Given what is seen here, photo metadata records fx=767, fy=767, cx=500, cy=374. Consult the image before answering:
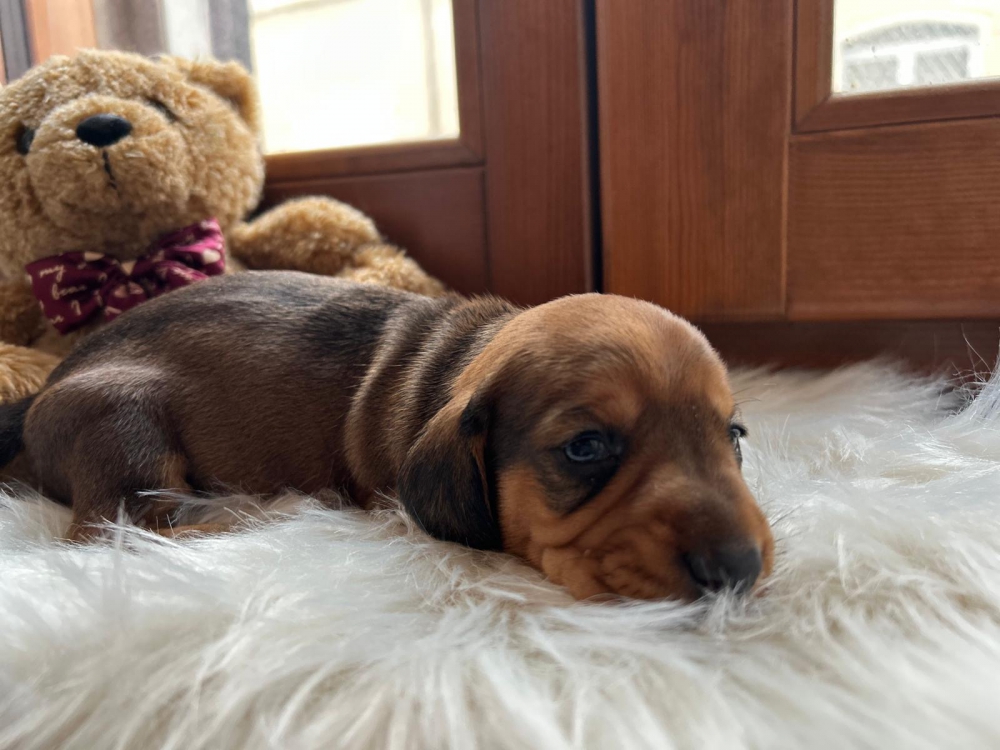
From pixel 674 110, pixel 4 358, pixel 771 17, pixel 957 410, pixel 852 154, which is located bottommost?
pixel 957 410

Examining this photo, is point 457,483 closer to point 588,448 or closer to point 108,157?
point 588,448

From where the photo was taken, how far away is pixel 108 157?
1.77 metres

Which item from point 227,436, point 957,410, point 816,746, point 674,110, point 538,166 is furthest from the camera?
point 538,166

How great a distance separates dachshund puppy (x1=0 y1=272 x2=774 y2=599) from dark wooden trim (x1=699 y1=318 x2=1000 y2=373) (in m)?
0.84

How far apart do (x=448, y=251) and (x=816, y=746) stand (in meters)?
1.77

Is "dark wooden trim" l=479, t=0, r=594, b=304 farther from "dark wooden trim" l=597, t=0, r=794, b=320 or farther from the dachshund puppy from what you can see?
the dachshund puppy

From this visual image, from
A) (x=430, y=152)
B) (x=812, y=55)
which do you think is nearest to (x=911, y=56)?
(x=812, y=55)

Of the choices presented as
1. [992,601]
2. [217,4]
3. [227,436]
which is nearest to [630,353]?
[992,601]

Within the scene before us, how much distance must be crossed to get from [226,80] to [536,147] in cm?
88

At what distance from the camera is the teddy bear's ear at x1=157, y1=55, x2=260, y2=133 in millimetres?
2088

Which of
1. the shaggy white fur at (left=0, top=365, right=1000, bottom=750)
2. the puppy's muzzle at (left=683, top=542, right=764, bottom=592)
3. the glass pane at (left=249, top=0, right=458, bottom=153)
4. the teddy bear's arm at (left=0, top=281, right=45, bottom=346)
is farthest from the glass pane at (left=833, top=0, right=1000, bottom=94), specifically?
the teddy bear's arm at (left=0, top=281, right=45, bottom=346)

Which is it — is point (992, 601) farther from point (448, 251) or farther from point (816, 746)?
point (448, 251)

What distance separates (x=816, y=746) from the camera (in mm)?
674

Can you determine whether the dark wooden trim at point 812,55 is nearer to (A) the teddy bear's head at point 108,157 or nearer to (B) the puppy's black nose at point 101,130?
(A) the teddy bear's head at point 108,157
